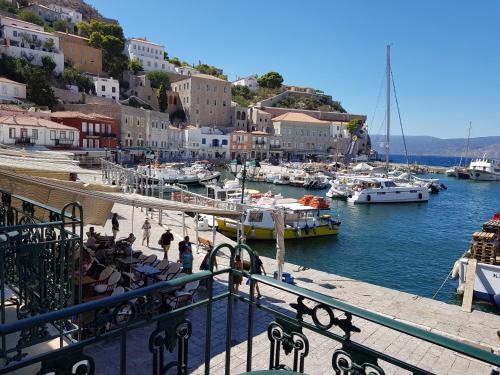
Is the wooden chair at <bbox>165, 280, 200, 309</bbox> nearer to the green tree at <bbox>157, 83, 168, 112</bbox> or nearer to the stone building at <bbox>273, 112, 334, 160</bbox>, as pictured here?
the green tree at <bbox>157, 83, 168, 112</bbox>

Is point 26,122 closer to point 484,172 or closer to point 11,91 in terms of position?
point 11,91

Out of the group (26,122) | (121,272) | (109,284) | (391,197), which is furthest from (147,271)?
(26,122)

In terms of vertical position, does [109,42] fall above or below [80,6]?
below

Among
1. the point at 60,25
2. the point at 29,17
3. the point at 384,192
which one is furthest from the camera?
the point at 60,25

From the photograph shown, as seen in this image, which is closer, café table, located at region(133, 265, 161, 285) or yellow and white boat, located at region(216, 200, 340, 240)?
café table, located at region(133, 265, 161, 285)

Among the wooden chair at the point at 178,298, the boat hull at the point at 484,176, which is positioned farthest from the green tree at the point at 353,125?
the wooden chair at the point at 178,298

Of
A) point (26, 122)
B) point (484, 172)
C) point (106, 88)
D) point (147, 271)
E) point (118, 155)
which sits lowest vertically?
point (147, 271)

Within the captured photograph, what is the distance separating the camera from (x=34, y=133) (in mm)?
42500

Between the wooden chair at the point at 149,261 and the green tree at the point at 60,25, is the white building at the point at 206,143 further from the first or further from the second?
the wooden chair at the point at 149,261

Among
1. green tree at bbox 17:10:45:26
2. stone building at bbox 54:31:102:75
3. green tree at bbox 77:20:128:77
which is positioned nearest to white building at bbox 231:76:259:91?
green tree at bbox 77:20:128:77

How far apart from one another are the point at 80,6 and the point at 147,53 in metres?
24.8

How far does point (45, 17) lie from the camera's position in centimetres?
8225

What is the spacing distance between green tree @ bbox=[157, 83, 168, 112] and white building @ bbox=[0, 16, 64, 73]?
58.5 feet

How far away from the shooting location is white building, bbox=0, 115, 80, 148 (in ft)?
131
